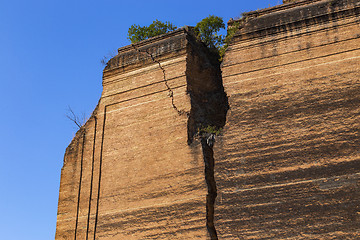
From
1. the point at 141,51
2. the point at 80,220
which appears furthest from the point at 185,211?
the point at 141,51

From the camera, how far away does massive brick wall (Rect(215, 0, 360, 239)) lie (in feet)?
24.7

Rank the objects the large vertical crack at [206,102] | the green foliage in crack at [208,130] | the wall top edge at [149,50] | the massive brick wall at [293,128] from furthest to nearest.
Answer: the wall top edge at [149,50], the green foliage in crack at [208,130], the large vertical crack at [206,102], the massive brick wall at [293,128]

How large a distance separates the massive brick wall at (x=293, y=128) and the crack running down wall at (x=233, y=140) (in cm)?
2

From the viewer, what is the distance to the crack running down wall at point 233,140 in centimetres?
773

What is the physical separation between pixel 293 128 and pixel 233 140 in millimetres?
1090

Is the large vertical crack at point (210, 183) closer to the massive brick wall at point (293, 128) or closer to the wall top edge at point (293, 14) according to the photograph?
the massive brick wall at point (293, 128)

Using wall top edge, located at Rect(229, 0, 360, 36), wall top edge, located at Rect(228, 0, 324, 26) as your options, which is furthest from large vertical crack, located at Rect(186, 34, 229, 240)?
wall top edge, located at Rect(229, 0, 360, 36)

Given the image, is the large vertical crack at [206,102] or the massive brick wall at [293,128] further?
the large vertical crack at [206,102]

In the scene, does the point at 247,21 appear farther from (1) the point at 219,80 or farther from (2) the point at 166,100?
(2) the point at 166,100

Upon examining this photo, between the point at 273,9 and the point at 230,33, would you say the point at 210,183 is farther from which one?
the point at 273,9

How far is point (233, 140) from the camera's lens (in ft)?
28.2

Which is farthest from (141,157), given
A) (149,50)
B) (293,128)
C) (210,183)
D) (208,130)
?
(293,128)

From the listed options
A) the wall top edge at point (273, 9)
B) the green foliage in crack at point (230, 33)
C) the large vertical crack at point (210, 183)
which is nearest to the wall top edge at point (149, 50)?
the green foliage in crack at point (230, 33)

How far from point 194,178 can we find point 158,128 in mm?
1490
